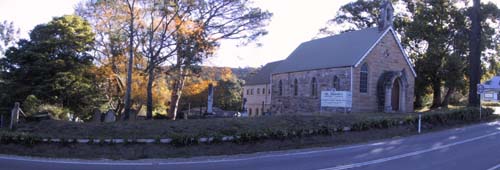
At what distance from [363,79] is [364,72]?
1.82ft

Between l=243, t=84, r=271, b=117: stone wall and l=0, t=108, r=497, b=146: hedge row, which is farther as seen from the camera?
l=243, t=84, r=271, b=117: stone wall

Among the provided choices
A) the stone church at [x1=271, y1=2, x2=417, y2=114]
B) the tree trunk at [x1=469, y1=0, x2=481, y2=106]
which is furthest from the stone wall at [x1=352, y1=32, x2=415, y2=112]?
the tree trunk at [x1=469, y1=0, x2=481, y2=106]

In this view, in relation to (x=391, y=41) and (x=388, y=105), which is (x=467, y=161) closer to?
(x=388, y=105)

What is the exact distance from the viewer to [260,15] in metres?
30.2

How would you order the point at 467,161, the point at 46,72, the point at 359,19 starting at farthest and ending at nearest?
the point at 359,19, the point at 46,72, the point at 467,161

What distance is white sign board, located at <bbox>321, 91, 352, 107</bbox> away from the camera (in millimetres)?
25159

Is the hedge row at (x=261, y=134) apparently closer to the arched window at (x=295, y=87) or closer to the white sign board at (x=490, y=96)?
the arched window at (x=295, y=87)

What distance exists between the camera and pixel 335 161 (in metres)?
12.0

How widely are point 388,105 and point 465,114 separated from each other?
260 inches

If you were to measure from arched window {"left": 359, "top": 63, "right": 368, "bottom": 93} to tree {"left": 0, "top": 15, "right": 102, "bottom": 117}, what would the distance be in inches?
799

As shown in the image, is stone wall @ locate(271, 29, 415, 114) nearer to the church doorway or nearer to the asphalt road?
the church doorway

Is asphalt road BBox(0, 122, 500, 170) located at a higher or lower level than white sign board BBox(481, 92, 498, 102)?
lower

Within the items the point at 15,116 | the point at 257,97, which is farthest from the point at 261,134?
the point at 257,97

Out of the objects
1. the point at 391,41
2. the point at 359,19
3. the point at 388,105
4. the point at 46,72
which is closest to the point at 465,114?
the point at 388,105
